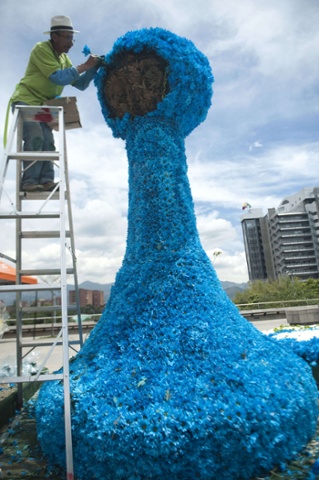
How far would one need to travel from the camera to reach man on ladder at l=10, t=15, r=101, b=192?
3135 mm

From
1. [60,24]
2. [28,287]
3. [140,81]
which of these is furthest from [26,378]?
[60,24]

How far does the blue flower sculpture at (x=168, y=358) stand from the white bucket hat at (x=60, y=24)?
48cm

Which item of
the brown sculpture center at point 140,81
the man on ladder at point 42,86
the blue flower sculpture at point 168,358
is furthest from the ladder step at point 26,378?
the brown sculpture center at point 140,81

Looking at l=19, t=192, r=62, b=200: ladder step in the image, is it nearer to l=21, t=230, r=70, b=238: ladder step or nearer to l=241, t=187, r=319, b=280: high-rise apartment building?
l=21, t=230, r=70, b=238: ladder step

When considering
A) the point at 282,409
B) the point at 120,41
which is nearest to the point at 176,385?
the point at 282,409

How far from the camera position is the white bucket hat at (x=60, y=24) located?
320cm

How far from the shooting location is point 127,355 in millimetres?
2467

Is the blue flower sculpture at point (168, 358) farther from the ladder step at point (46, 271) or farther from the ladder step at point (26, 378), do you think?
the ladder step at point (46, 271)

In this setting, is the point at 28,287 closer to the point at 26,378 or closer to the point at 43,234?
the point at 26,378

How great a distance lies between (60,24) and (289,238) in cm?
8333

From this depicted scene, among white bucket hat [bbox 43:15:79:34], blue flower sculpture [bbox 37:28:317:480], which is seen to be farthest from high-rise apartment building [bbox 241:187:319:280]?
white bucket hat [bbox 43:15:79:34]

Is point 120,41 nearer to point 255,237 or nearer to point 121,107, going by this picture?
point 121,107

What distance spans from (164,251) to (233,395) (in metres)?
1.21

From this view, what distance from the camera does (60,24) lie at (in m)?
3.20
